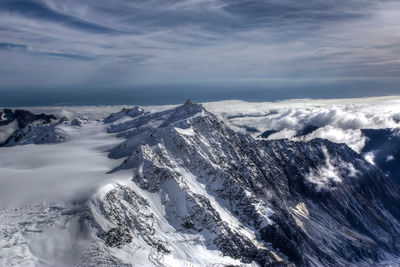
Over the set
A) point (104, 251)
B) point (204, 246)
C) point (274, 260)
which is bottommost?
point (274, 260)

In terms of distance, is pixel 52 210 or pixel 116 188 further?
pixel 116 188

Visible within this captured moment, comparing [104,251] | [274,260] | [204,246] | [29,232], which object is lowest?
[274,260]

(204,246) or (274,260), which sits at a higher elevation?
(204,246)

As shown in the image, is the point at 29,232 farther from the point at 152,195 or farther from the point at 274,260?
the point at 274,260

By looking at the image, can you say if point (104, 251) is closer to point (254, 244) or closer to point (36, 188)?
point (36, 188)

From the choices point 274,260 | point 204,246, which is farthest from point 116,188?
point 274,260

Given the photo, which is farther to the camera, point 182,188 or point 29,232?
point 182,188

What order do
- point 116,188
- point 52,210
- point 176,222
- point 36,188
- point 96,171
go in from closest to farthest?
point 52,210 < point 36,188 < point 116,188 < point 176,222 < point 96,171

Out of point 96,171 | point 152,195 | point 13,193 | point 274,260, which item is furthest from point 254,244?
point 13,193

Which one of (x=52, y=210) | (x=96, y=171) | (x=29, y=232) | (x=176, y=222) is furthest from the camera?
(x=96, y=171)
